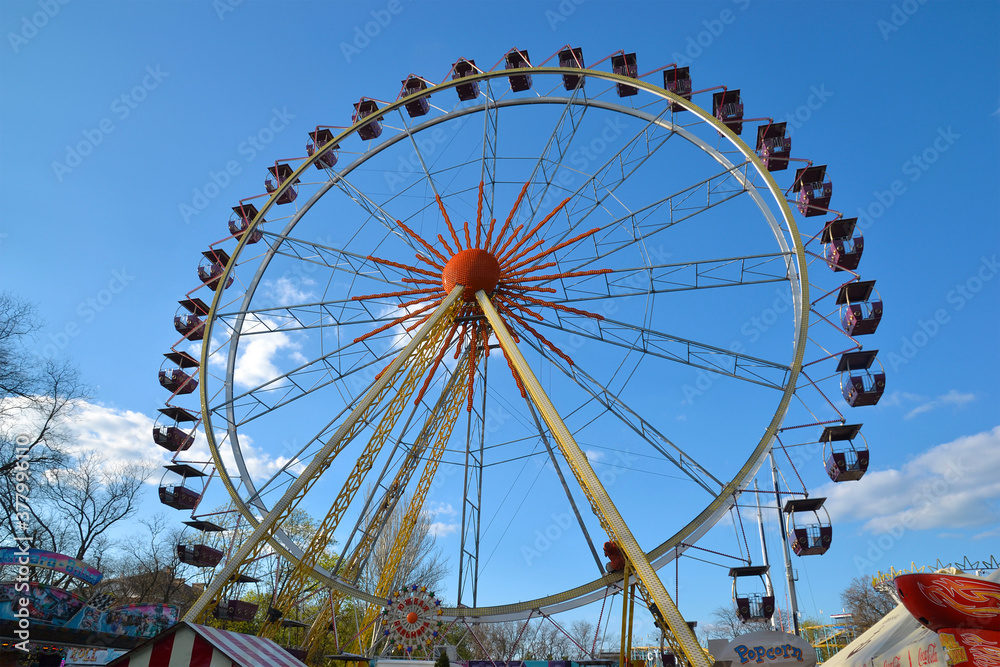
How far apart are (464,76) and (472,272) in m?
7.43

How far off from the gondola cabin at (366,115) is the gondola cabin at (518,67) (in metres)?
4.74

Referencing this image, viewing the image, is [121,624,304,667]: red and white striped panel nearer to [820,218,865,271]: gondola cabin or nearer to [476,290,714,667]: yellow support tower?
[476,290,714,667]: yellow support tower

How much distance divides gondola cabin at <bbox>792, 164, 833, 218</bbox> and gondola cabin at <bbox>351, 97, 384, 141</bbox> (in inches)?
536

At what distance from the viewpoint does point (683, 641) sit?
10.7 meters

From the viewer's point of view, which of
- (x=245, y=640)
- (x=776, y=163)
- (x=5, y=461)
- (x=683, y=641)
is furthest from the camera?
(x=5, y=461)

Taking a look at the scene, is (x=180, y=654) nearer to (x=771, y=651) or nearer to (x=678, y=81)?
(x=771, y=651)

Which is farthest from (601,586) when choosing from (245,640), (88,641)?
(88,641)

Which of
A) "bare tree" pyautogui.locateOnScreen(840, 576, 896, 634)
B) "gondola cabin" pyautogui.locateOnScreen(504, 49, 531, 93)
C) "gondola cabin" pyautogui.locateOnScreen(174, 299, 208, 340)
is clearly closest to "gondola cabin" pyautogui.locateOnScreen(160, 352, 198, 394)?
"gondola cabin" pyautogui.locateOnScreen(174, 299, 208, 340)

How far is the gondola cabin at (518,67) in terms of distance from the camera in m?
20.4

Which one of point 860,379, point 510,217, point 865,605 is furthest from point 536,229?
point 865,605

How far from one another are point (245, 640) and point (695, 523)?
11.1 meters

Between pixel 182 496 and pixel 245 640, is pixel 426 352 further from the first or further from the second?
pixel 182 496

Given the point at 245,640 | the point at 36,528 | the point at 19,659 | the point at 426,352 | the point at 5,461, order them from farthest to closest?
1. the point at 36,528
2. the point at 5,461
3. the point at 426,352
4. the point at 19,659
5. the point at 245,640

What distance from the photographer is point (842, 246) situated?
706 inches
